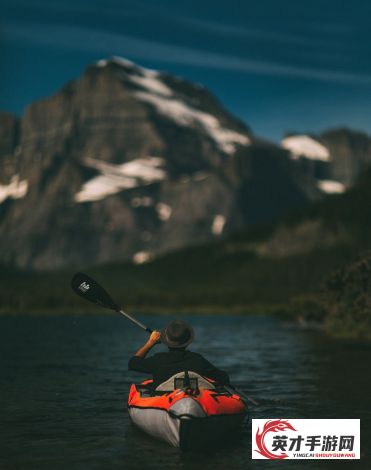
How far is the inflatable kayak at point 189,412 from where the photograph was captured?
21.0 metres

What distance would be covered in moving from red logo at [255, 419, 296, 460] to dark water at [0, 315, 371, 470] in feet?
3.98

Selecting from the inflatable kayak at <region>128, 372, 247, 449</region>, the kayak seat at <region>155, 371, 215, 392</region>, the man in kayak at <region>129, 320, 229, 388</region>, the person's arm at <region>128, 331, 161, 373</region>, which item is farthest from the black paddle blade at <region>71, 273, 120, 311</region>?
the kayak seat at <region>155, 371, 215, 392</region>

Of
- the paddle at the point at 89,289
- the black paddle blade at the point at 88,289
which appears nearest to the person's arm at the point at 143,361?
the paddle at the point at 89,289

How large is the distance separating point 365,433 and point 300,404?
7.24m

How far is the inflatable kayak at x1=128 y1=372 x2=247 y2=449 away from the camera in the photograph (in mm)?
20984

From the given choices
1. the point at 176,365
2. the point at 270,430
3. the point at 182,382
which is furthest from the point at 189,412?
the point at 270,430

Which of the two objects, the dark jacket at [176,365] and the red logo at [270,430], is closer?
the red logo at [270,430]

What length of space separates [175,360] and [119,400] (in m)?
11.8

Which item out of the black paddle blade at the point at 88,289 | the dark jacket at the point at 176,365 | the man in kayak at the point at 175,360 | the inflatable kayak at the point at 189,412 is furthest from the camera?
the black paddle blade at the point at 88,289

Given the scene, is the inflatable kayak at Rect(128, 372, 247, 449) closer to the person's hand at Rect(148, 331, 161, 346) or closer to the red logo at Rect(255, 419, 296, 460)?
the person's hand at Rect(148, 331, 161, 346)

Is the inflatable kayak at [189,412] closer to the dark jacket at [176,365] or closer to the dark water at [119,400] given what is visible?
the dark jacket at [176,365]

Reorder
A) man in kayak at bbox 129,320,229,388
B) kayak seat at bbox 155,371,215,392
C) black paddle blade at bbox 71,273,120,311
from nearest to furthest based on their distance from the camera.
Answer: man in kayak at bbox 129,320,229,388 < kayak seat at bbox 155,371,215,392 < black paddle blade at bbox 71,273,120,311

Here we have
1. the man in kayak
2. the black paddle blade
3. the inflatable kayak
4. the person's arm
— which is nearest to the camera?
the inflatable kayak

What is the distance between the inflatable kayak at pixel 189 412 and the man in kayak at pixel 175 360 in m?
0.28
